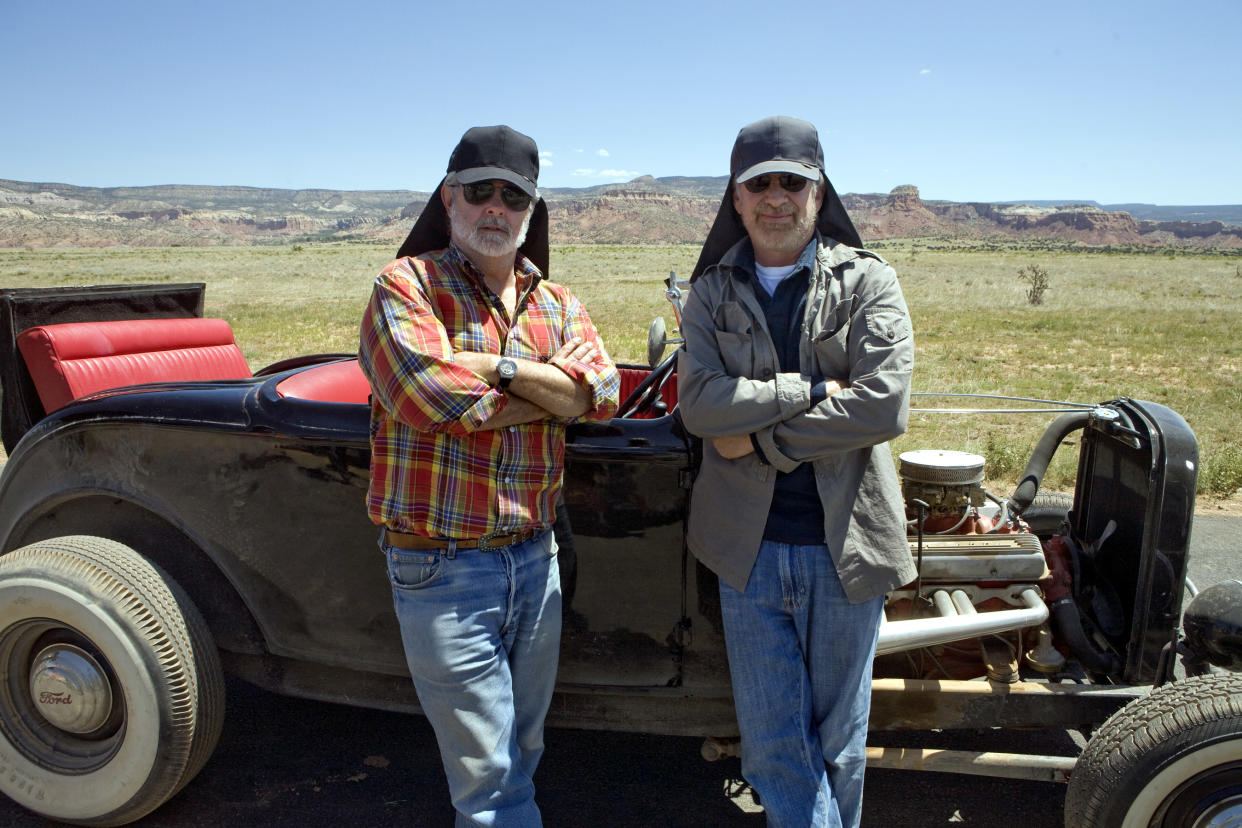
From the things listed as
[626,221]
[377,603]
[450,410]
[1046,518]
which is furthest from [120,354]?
[626,221]

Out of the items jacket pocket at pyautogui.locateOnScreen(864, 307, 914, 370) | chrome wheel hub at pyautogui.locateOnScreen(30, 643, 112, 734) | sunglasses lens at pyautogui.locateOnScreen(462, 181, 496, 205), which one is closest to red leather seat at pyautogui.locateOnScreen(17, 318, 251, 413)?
chrome wheel hub at pyautogui.locateOnScreen(30, 643, 112, 734)

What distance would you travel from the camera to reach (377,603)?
8.53 feet

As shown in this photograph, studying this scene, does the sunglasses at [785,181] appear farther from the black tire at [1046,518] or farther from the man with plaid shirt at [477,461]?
the black tire at [1046,518]

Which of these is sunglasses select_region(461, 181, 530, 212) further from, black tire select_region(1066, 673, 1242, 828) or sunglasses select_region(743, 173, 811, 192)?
black tire select_region(1066, 673, 1242, 828)

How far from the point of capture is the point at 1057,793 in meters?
2.97

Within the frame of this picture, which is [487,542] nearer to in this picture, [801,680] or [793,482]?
[793,482]

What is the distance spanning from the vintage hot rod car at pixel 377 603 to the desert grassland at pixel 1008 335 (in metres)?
2.99

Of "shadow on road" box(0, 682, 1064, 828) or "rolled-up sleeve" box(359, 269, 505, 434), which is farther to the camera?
"shadow on road" box(0, 682, 1064, 828)

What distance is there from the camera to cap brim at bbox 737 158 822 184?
2.14 m

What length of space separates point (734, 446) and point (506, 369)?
0.60 metres

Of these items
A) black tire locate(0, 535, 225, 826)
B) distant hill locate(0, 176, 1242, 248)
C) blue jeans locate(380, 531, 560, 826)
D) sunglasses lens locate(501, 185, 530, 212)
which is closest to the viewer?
blue jeans locate(380, 531, 560, 826)

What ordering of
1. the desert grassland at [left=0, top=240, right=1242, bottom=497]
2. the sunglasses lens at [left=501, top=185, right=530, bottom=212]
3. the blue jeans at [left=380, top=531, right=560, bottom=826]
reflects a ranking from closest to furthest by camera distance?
1. the blue jeans at [left=380, top=531, right=560, bottom=826]
2. the sunglasses lens at [left=501, top=185, right=530, bottom=212]
3. the desert grassland at [left=0, top=240, right=1242, bottom=497]

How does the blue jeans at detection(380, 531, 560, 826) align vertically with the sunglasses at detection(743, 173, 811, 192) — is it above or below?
below

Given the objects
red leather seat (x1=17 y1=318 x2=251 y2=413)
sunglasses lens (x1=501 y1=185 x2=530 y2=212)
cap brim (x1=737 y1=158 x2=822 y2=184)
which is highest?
cap brim (x1=737 y1=158 x2=822 y2=184)
